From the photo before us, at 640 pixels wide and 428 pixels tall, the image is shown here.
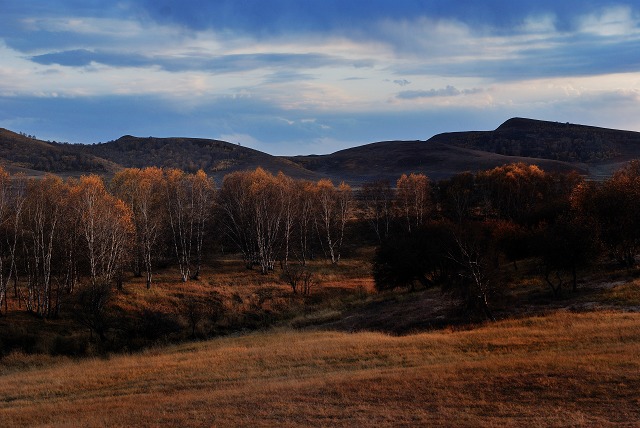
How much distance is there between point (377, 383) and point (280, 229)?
177ft

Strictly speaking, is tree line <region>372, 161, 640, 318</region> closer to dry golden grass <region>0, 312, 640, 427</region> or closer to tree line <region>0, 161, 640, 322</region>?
tree line <region>0, 161, 640, 322</region>

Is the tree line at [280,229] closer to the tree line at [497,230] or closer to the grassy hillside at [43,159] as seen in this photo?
the tree line at [497,230]

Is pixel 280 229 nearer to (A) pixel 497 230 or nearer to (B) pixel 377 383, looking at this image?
(A) pixel 497 230

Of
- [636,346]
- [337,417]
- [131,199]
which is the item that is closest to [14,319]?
[131,199]

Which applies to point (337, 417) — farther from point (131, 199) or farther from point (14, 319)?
point (131, 199)

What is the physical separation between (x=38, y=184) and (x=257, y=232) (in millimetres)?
22914

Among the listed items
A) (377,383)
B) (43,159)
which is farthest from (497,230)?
(43,159)

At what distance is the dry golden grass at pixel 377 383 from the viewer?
15.0 meters

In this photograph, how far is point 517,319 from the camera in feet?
102

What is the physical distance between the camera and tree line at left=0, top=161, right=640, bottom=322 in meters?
40.5

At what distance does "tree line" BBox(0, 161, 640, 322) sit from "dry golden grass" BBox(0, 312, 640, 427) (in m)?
9.27

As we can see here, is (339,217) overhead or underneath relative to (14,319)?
overhead

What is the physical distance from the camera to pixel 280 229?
7212 centimetres

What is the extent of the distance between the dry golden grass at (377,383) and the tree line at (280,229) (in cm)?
927
